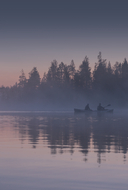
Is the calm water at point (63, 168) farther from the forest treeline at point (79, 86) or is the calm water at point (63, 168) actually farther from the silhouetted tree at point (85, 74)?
the silhouetted tree at point (85, 74)

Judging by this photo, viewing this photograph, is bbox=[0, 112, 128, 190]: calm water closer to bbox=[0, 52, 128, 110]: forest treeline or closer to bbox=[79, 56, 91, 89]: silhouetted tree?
bbox=[0, 52, 128, 110]: forest treeline

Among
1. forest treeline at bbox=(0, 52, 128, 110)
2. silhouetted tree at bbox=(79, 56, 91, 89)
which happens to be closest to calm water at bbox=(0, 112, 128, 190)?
forest treeline at bbox=(0, 52, 128, 110)

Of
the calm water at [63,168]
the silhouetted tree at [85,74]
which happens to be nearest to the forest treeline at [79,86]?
the silhouetted tree at [85,74]

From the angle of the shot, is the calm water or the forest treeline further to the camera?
the forest treeline

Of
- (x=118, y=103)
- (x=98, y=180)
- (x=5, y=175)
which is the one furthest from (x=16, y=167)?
(x=118, y=103)

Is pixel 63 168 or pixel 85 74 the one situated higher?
pixel 85 74

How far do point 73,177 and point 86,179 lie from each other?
0.40 metres

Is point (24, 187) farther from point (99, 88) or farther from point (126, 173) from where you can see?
point (99, 88)

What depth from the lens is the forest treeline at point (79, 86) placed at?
15762 cm

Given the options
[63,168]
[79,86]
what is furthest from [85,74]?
[63,168]

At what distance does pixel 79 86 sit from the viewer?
164375mm

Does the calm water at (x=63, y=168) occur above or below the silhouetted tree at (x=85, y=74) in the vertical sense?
below

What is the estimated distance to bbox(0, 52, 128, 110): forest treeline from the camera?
158 meters

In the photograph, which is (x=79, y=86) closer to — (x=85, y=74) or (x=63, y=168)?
(x=85, y=74)
